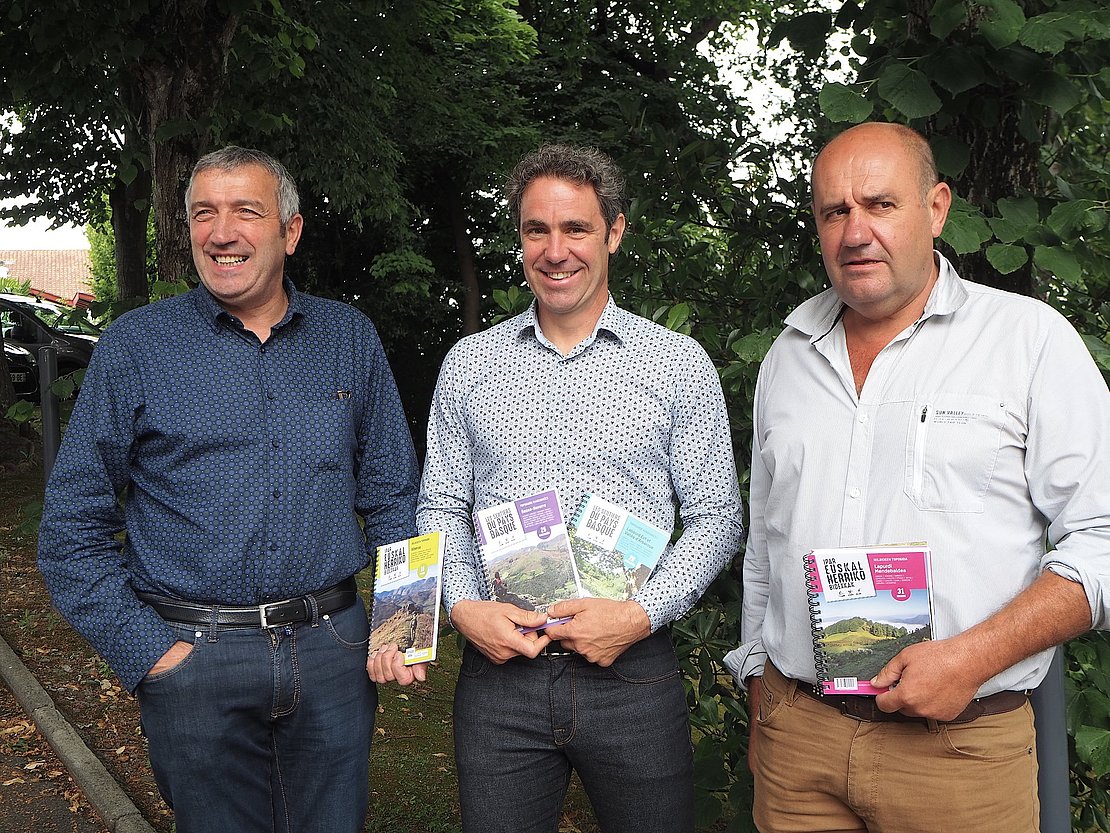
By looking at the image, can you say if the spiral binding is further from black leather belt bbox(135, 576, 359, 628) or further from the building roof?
the building roof

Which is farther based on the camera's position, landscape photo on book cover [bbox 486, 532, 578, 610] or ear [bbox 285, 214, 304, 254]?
ear [bbox 285, 214, 304, 254]

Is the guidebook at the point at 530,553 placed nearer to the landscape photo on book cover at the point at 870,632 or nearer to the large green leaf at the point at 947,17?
the landscape photo on book cover at the point at 870,632

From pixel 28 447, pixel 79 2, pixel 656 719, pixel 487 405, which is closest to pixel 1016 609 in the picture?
pixel 656 719

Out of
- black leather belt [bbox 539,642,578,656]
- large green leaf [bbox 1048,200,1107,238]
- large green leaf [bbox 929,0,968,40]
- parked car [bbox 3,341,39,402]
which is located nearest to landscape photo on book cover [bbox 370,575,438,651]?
black leather belt [bbox 539,642,578,656]

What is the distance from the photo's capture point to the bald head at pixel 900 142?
235 centimetres

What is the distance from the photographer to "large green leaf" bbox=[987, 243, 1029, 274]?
269 cm

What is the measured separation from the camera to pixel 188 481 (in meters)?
2.71

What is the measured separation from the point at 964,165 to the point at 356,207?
41.9 feet

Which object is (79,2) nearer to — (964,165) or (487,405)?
(487,405)

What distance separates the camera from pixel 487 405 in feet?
8.84

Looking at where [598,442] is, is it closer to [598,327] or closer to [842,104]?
[598,327]

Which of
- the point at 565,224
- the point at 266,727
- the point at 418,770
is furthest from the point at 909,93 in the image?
the point at 418,770

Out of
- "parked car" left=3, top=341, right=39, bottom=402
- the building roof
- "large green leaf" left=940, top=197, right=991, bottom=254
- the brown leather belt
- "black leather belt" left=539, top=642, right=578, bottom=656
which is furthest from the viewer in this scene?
the building roof

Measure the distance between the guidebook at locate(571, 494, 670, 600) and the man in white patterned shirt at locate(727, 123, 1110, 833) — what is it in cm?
32
